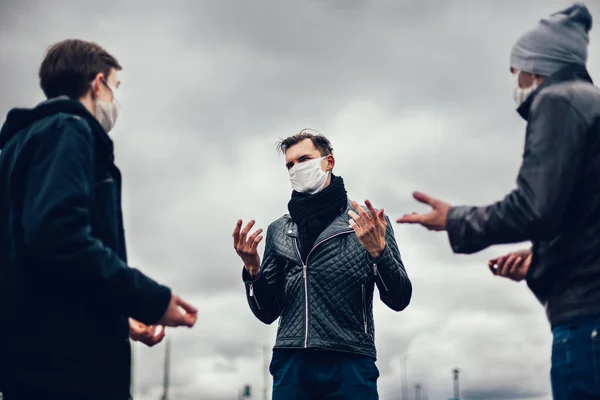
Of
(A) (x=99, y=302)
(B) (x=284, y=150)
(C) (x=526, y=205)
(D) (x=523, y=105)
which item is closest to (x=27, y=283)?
(A) (x=99, y=302)

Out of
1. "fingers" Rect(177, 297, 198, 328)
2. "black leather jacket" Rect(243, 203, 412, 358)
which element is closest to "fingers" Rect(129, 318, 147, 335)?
"fingers" Rect(177, 297, 198, 328)

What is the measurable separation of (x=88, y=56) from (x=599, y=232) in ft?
8.69

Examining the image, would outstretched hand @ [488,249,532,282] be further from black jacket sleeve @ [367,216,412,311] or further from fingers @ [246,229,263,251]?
fingers @ [246,229,263,251]

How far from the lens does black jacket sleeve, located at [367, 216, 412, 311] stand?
17.9 ft

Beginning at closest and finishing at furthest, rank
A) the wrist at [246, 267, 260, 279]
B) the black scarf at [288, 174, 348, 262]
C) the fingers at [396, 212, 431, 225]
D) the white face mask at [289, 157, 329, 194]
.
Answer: the fingers at [396, 212, 431, 225] < the wrist at [246, 267, 260, 279] < the black scarf at [288, 174, 348, 262] < the white face mask at [289, 157, 329, 194]

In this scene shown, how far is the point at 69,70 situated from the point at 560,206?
2.49m

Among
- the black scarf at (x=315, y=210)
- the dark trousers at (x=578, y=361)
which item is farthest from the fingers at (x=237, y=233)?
the dark trousers at (x=578, y=361)

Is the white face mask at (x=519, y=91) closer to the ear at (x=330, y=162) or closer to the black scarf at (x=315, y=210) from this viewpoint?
the black scarf at (x=315, y=210)

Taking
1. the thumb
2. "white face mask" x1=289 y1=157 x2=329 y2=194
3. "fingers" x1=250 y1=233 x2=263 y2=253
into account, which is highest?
"white face mask" x1=289 y1=157 x2=329 y2=194

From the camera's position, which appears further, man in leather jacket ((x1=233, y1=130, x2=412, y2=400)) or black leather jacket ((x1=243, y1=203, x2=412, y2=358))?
black leather jacket ((x1=243, y1=203, x2=412, y2=358))

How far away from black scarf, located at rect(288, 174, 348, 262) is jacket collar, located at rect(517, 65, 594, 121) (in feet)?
8.51

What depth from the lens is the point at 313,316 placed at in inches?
216

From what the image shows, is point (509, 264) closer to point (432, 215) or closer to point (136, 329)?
point (432, 215)

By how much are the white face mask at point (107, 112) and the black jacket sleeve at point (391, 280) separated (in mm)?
2374
